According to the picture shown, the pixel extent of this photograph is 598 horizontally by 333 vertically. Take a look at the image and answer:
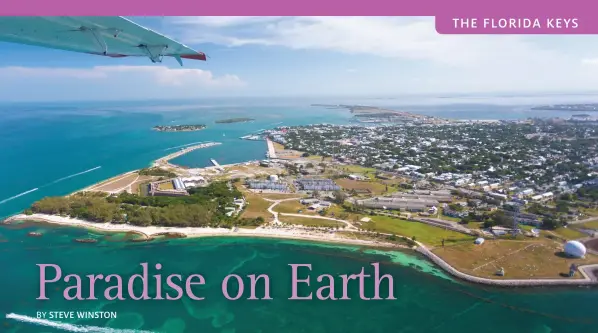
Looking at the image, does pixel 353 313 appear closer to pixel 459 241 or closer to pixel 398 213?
pixel 459 241

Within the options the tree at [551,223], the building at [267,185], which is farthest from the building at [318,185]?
the tree at [551,223]

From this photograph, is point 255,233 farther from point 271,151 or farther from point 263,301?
point 271,151

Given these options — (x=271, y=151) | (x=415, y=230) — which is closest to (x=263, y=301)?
(x=415, y=230)

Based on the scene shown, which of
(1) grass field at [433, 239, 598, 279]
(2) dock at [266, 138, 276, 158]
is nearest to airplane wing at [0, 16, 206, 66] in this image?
(1) grass field at [433, 239, 598, 279]

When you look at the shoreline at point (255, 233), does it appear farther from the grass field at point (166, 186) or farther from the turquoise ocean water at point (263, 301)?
the grass field at point (166, 186)

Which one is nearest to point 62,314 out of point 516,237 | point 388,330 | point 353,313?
point 353,313

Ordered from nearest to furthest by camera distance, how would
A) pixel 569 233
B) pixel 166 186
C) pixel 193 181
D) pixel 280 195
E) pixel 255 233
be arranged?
pixel 569 233
pixel 255 233
pixel 280 195
pixel 166 186
pixel 193 181

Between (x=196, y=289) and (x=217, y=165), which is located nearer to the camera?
(x=196, y=289)

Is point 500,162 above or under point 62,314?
above
